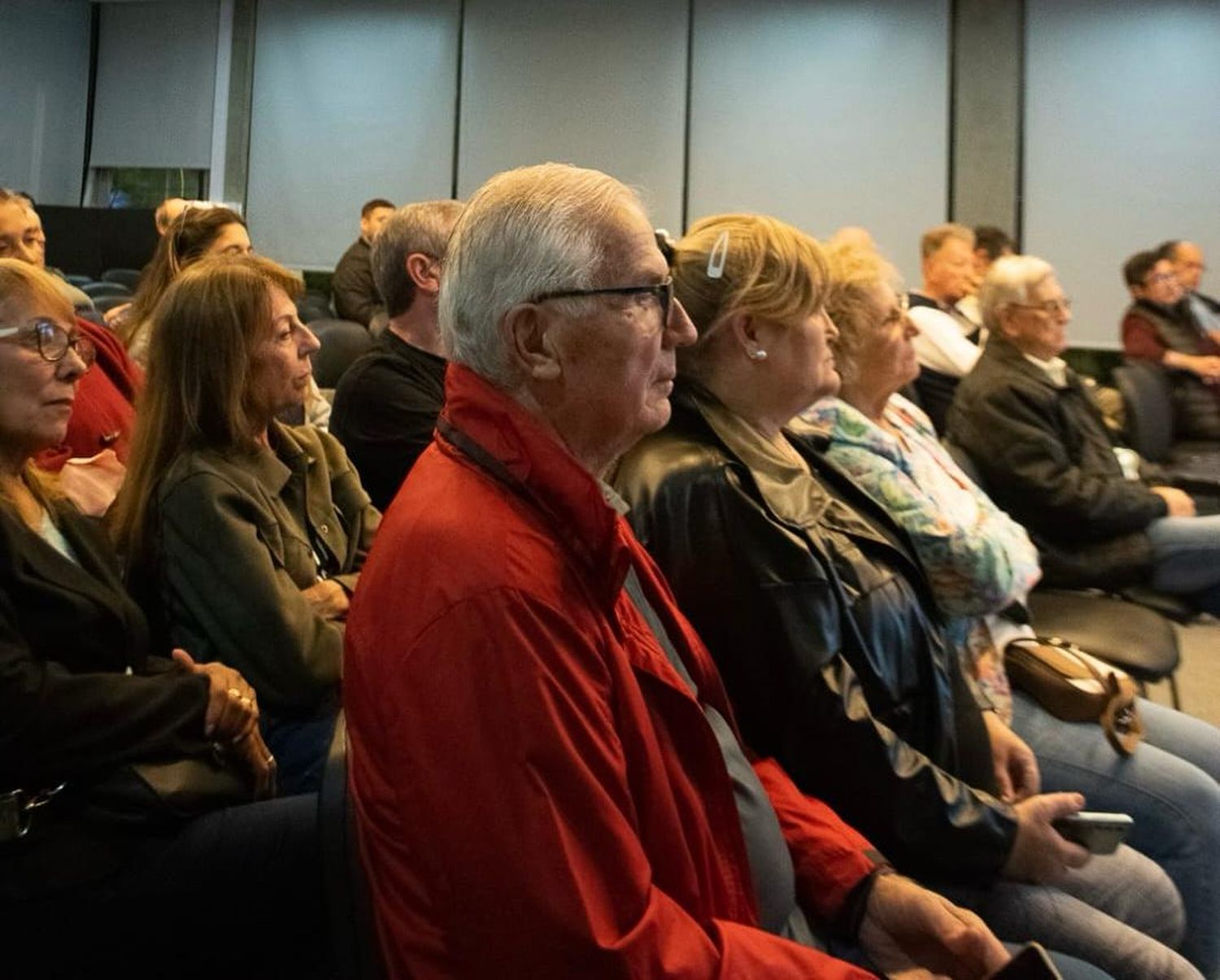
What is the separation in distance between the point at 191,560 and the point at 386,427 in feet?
2.56

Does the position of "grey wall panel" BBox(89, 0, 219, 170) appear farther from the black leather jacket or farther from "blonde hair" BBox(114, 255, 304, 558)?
the black leather jacket

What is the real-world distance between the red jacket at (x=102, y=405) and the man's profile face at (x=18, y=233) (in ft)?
2.00

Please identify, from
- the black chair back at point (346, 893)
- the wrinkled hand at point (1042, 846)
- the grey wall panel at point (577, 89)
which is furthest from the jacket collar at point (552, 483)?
the grey wall panel at point (577, 89)

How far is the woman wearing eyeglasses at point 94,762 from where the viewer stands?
146 centimetres

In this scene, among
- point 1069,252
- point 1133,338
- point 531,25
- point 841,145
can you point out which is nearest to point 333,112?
point 531,25

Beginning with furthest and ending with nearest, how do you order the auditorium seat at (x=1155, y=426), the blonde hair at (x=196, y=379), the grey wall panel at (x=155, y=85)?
1. the grey wall panel at (x=155, y=85)
2. the auditorium seat at (x=1155, y=426)
3. the blonde hair at (x=196, y=379)

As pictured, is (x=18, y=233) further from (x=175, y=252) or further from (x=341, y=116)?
(x=341, y=116)

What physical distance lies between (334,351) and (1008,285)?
280 centimetres

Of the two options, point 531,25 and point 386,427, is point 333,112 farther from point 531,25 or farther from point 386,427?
point 386,427

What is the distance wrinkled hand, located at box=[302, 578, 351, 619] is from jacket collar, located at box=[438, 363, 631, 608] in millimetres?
925

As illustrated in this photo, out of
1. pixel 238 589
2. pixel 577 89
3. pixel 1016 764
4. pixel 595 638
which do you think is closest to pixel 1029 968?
pixel 595 638

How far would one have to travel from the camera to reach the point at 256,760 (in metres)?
1.70

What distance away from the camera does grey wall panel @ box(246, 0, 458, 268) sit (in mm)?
9500

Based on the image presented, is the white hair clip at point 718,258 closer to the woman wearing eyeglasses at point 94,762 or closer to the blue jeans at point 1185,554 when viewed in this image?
the woman wearing eyeglasses at point 94,762
